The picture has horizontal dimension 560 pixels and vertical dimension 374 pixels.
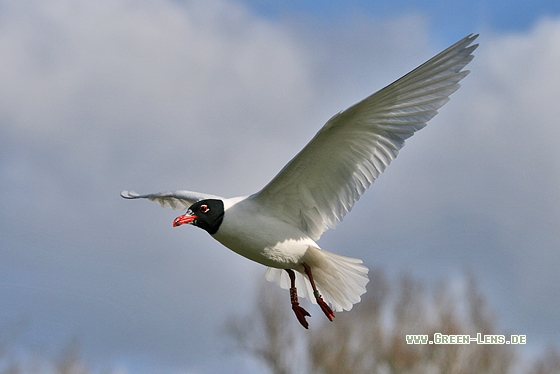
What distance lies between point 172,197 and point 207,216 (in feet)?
6.33

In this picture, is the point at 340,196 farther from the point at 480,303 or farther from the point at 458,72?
the point at 480,303

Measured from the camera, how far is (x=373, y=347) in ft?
67.5

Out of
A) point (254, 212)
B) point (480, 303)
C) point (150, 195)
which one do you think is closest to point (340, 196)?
point (254, 212)

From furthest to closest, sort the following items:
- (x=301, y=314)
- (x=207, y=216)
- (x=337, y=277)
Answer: (x=337, y=277), (x=301, y=314), (x=207, y=216)

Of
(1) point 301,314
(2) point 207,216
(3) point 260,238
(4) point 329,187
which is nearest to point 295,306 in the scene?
(1) point 301,314

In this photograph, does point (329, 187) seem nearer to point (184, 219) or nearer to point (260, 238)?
point (260, 238)

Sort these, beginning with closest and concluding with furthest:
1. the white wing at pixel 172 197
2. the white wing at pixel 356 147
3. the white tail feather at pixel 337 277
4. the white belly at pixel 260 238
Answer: the white wing at pixel 356 147
the white belly at pixel 260 238
the white tail feather at pixel 337 277
the white wing at pixel 172 197

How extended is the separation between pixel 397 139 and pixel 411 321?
14643 millimetres

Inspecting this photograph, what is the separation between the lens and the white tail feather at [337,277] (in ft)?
21.5

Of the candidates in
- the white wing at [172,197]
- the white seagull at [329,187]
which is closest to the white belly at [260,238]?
the white seagull at [329,187]

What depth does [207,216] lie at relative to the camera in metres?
6.25

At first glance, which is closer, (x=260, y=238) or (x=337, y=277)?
(x=260, y=238)

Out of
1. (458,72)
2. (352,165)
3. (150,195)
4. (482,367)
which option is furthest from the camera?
(482,367)

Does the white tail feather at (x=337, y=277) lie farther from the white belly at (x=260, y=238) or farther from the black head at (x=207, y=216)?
the black head at (x=207, y=216)
